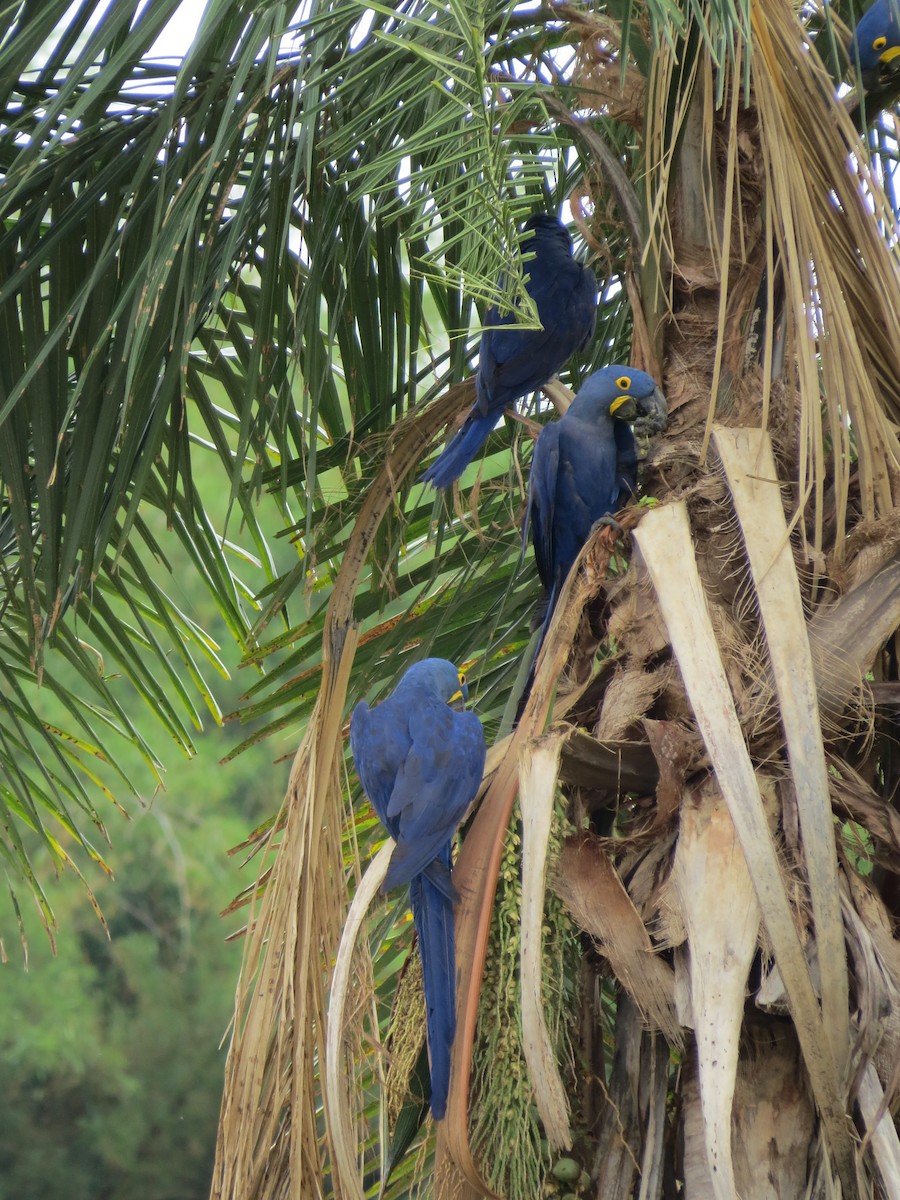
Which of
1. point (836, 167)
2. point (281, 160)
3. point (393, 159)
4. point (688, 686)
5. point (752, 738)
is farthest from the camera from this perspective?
point (281, 160)

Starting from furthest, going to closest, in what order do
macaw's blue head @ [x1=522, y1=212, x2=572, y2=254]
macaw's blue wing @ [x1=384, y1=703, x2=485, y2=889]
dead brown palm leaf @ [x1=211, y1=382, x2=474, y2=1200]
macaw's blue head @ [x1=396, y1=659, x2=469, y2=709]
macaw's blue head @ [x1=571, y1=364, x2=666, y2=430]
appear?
macaw's blue head @ [x1=522, y1=212, x2=572, y2=254] → macaw's blue head @ [x1=396, y1=659, x2=469, y2=709] → macaw's blue head @ [x1=571, y1=364, x2=666, y2=430] → macaw's blue wing @ [x1=384, y1=703, x2=485, y2=889] → dead brown palm leaf @ [x1=211, y1=382, x2=474, y2=1200]

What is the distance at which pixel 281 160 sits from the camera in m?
1.82

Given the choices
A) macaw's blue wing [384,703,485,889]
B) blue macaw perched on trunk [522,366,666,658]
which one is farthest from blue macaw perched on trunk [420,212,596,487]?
macaw's blue wing [384,703,485,889]

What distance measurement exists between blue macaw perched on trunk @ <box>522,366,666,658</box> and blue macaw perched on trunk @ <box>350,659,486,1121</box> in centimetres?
29

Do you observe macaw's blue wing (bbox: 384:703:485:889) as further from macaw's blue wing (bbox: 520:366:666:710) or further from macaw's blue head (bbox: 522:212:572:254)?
macaw's blue head (bbox: 522:212:572:254)

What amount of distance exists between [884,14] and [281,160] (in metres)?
0.97

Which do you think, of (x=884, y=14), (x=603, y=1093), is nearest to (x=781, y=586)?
(x=603, y=1093)

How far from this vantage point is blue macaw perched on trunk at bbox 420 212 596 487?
2166mm

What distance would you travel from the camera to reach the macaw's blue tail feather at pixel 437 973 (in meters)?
1.40

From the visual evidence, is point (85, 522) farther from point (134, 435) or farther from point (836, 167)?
point (836, 167)

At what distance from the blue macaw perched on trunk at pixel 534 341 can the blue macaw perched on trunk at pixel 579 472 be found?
10 centimetres

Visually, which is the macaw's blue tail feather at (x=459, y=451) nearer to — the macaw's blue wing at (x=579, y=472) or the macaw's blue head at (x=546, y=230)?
the macaw's blue wing at (x=579, y=472)

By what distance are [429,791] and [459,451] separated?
732 mm

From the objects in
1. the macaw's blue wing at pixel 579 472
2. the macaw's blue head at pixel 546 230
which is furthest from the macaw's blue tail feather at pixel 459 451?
the macaw's blue head at pixel 546 230
